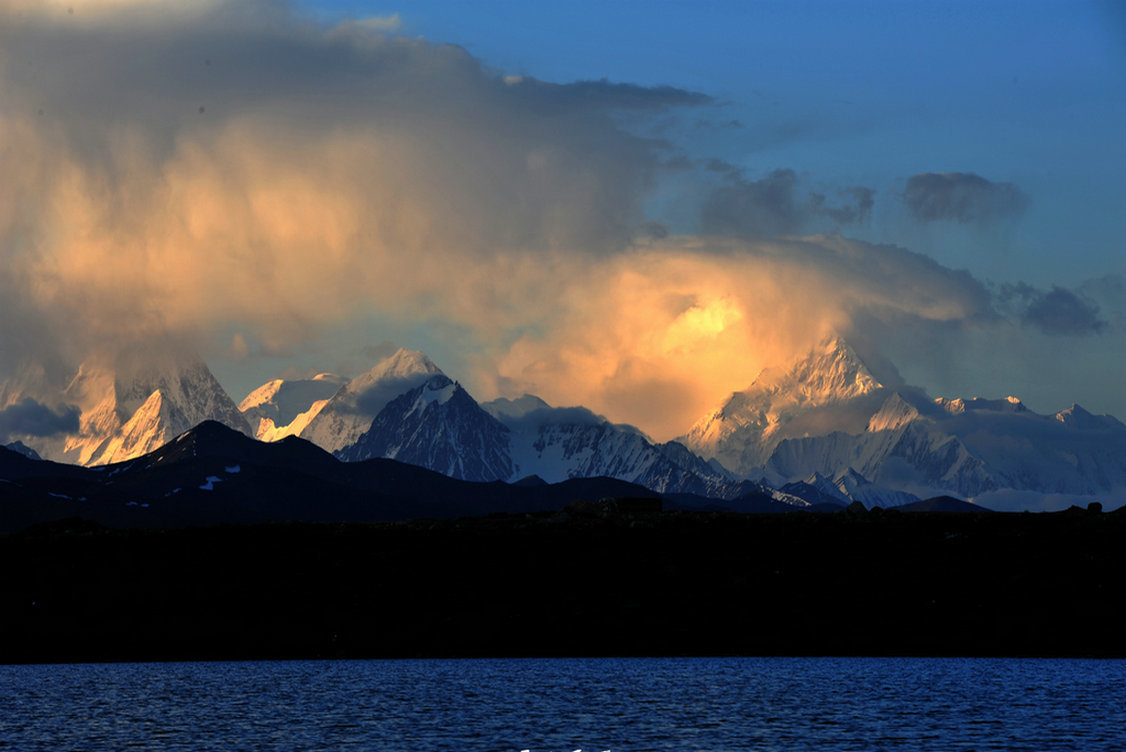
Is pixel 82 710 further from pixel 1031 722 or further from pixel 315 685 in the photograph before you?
pixel 1031 722

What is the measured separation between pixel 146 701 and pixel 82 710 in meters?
10.7

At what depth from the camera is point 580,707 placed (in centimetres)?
12112

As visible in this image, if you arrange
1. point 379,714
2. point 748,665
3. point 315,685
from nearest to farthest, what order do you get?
point 379,714 → point 315,685 → point 748,665

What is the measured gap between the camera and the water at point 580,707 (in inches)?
3858

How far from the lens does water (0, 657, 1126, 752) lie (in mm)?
98000

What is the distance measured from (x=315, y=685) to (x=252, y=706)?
2327cm

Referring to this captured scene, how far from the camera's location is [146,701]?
433 feet

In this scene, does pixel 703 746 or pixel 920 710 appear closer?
pixel 703 746

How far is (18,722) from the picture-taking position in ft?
367

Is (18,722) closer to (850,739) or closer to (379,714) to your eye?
(379,714)

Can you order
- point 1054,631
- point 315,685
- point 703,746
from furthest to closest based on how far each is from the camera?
1. point 1054,631
2. point 315,685
3. point 703,746

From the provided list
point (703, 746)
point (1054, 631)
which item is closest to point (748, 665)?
point (1054, 631)

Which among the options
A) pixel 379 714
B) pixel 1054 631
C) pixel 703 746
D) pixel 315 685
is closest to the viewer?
pixel 703 746

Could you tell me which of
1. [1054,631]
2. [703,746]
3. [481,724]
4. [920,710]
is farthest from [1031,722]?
[1054,631]
